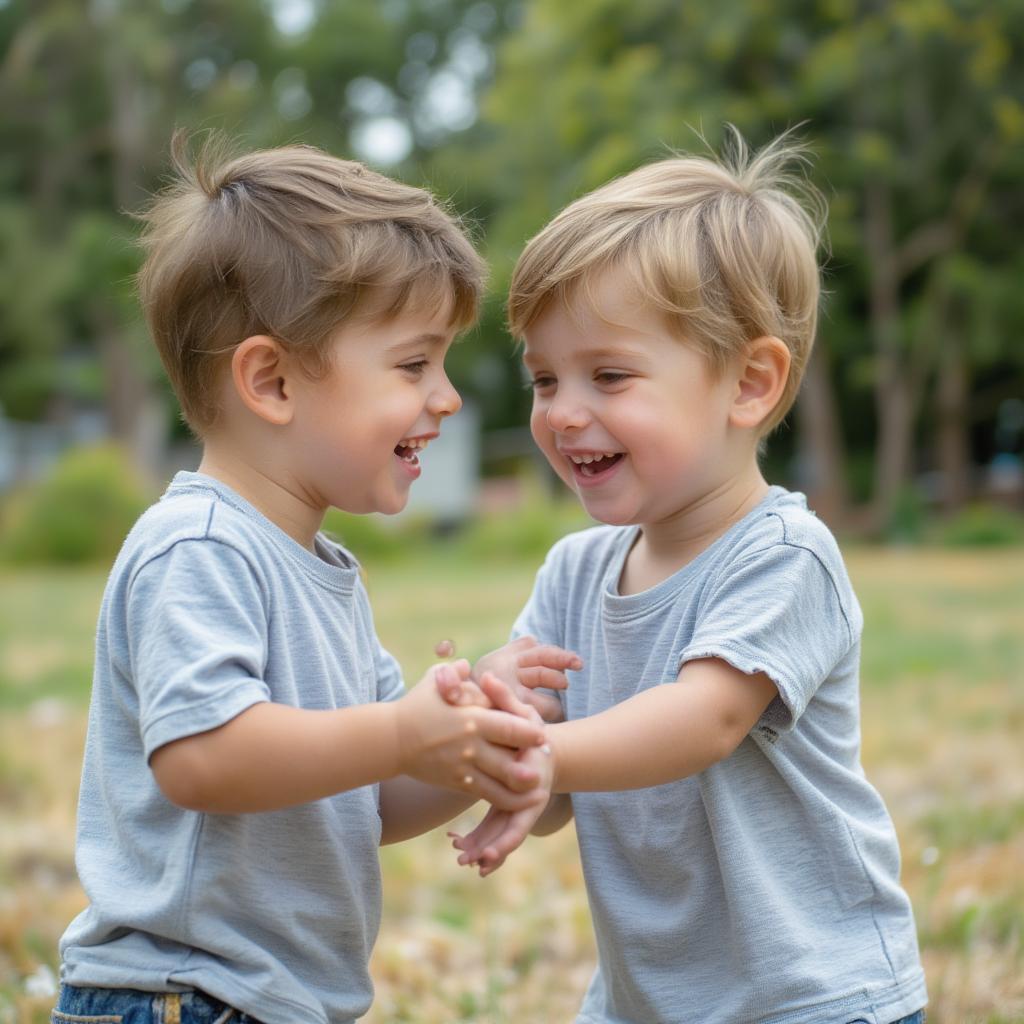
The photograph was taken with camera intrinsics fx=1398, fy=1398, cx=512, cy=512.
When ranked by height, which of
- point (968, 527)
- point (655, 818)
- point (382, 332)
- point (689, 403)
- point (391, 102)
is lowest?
point (968, 527)

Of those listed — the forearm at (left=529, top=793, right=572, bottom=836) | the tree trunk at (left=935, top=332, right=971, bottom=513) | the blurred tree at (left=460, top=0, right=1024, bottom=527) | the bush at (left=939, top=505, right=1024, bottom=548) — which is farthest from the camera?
the tree trunk at (left=935, top=332, right=971, bottom=513)

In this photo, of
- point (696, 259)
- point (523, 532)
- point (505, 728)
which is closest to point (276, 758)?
point (505, 728)

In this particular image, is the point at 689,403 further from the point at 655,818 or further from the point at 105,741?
the point at 105,741

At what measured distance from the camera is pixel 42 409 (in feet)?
99.5

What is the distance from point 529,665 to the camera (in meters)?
2.28

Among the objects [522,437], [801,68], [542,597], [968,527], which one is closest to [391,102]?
[522,437]

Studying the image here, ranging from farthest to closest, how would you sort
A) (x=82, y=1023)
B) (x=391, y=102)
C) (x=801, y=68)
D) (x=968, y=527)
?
(x=391, y=102) → (x=801, y=68) → (x=968, y=527) → (x=82, y=1023)

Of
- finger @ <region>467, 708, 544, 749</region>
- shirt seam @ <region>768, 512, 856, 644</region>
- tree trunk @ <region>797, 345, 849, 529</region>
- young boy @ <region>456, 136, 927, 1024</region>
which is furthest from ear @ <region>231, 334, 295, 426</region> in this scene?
tree trunk @ <region>797, 345, 849, 529</region>

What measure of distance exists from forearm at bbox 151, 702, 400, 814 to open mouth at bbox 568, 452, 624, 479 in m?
0.66

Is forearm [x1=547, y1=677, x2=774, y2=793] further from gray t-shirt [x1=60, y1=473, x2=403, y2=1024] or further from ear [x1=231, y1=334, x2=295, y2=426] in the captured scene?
ear [x1=231, y1=334, x2=295, y2=426]

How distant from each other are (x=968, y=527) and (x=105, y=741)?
661 inches

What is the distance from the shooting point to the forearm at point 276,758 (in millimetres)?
1740

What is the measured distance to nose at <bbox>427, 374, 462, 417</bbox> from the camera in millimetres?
2162

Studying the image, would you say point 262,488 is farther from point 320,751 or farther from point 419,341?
point 320,751
